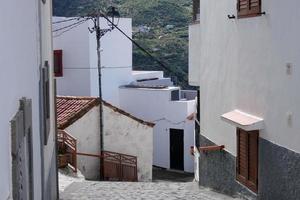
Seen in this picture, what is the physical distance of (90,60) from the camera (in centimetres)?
3278

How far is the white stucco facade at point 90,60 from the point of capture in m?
32.8

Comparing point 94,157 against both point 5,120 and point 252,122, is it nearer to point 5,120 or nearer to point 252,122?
point 252,122

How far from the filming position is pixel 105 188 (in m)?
14.1

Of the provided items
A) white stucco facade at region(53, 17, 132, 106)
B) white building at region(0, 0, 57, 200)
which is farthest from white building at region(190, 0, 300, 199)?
white stucco facade at region(53, 17, 132, 106)

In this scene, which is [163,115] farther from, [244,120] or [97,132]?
[244,120]

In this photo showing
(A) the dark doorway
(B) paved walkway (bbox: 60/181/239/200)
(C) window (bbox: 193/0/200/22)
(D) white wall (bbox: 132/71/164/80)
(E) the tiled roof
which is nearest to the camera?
(B) paved walkway (bbox: 60/181/239/200)

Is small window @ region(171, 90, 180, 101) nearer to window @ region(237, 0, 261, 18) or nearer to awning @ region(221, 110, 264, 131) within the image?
awning @ region(221, 110, 264, 131)

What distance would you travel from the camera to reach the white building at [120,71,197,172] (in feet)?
103

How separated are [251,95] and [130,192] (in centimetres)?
404

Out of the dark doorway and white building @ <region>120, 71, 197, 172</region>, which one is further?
the dark doorway

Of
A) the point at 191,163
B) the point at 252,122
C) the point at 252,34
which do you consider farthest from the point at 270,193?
the point at 191,163

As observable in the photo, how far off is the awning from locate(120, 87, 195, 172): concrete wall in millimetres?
19258

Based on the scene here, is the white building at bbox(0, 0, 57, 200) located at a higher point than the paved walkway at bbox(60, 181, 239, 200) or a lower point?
higher

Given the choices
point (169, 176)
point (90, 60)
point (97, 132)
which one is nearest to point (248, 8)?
point (97, 132)
